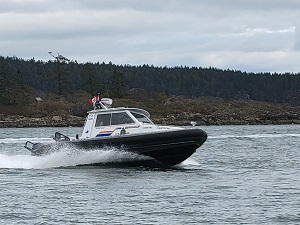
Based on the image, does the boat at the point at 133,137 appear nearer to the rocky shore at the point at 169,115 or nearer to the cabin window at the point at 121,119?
the cabin window at the point at 121,119

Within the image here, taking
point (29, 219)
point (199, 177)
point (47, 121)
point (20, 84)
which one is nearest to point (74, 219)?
point (29, 219)

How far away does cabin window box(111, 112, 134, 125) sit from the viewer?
99.3ft

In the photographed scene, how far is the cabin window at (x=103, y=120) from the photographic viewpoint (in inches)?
1203

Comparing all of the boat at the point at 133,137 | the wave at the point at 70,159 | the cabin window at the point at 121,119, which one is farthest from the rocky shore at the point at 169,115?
the cabin window at the point at 121,119

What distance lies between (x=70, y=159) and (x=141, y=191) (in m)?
7.90

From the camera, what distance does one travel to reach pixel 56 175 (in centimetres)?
2839

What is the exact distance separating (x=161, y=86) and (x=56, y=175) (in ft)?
542

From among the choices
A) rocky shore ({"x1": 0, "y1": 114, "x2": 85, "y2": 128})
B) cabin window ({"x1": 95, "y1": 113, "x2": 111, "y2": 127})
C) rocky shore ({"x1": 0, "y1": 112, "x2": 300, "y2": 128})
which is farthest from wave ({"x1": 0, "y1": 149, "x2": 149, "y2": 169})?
rocky shore ({"x1": 0, "y1": 114, "x2": 85, "y2": 128})

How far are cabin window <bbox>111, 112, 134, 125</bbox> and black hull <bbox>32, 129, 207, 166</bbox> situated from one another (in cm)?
113

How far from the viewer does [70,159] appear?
30734 millimetres

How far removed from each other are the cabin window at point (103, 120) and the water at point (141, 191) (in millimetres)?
1335

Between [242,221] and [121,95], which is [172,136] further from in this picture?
[121,95]

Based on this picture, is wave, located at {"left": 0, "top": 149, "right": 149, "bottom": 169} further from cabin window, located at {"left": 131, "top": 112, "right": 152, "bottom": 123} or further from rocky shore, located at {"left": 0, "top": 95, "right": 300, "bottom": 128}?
rocky shore, located at {"left": 0, "top": 95, "right": 300, "bottom": 128}

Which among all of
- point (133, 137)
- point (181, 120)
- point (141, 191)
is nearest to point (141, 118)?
point (133, 137)
